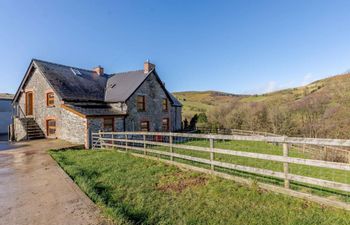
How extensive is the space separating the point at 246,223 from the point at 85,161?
7.43 m

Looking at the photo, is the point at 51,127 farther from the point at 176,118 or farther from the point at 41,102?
the point at 176,118

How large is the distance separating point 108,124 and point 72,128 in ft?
8.36

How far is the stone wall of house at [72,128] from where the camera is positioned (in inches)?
586

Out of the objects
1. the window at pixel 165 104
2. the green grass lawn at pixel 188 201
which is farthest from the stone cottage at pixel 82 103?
the green grass lawn at pixel 188 201

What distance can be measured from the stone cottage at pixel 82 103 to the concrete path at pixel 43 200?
7.01m

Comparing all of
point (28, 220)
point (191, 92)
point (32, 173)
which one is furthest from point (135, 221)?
point (191, 92)

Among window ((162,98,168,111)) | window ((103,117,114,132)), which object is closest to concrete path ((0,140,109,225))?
window ((103,117,114,132))

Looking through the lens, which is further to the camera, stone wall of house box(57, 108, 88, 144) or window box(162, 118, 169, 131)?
window box(162, 118, 169, 131)

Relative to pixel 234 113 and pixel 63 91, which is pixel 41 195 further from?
pixel 234 113

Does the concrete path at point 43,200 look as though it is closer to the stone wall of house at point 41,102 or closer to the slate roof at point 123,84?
the stone wall of house at point 41,102

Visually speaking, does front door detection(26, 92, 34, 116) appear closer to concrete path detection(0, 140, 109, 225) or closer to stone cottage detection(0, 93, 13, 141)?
stone cottage detection(0, 93, 13, 141)

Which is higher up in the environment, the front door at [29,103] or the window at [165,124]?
the front door at [29,103]

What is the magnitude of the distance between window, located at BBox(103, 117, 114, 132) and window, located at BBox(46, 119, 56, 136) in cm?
487

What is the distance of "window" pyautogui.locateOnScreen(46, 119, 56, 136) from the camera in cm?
1792
